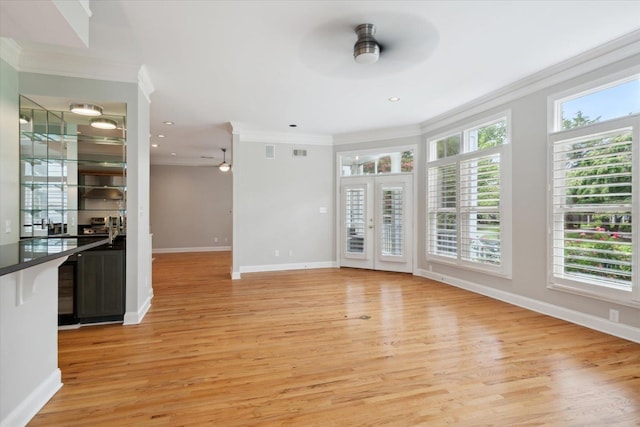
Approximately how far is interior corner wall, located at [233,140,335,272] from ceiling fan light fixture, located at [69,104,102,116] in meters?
2.63

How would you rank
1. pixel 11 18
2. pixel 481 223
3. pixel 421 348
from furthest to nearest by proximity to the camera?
1. pixel 481 223
2. pixel 421 348
3. pixel 11 18

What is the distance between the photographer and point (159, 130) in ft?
21.1

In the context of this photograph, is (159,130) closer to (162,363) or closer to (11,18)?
(11,18)

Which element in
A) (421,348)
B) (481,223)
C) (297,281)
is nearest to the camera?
(421,348)

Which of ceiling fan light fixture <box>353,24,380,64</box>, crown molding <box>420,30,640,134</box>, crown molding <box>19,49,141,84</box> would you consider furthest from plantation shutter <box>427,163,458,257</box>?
crown molding <box>19,49,141,84</box>

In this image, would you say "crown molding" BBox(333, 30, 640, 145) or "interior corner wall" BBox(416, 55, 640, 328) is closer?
"crown molding" BBox(333, 30, 640, 145)

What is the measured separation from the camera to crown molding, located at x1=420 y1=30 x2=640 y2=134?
10.1 feet

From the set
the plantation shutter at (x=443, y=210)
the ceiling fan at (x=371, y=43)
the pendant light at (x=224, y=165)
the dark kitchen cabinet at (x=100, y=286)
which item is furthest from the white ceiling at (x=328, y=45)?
the pendant light at (x=224, y=165)

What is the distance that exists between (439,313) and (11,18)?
15.3ft

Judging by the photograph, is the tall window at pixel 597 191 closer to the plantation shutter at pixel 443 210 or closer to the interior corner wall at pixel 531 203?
the interior corner wall at pixel 531 203

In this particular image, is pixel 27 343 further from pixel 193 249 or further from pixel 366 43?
pixel 193 249

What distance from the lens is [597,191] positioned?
330cm

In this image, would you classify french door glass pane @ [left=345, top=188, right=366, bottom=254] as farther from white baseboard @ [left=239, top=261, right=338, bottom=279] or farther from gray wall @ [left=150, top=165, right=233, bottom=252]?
gray wall @ [left=150, top=165, right=233, bottom=252]

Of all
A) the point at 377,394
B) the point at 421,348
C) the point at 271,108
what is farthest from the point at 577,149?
the point at 271,108
